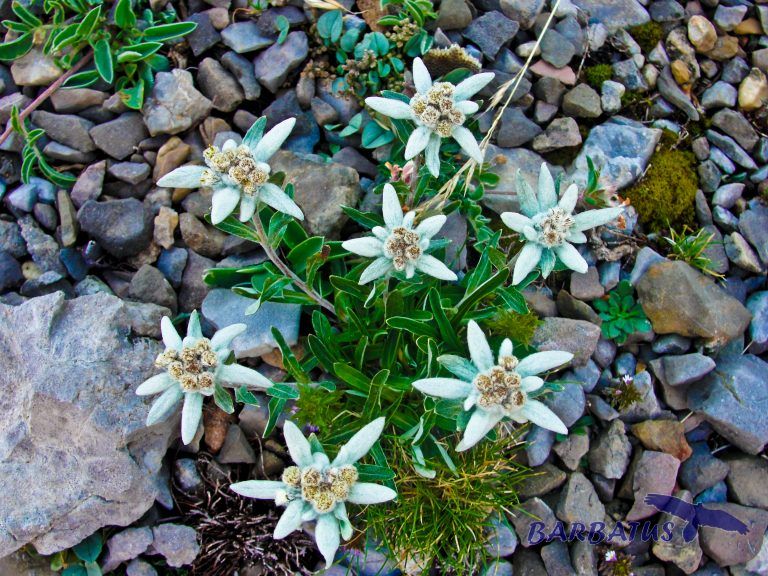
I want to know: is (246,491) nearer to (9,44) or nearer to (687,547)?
(687,547)

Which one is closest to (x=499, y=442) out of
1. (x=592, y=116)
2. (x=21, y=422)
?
(x=592, y=116)

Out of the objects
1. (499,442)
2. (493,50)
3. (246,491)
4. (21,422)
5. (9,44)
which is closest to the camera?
(246,491)

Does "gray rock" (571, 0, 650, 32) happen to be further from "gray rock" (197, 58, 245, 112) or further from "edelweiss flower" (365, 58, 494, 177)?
"gray rock" (197, 58, 245, 112)

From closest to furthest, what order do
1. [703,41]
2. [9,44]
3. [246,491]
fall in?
[246,491]
[9,44]
[703,41]

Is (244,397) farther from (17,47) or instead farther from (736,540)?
(736,540)

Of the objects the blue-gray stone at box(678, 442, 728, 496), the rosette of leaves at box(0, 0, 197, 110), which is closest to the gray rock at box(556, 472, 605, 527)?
the blue-gray stone at box(678, 442, 728, 496)
